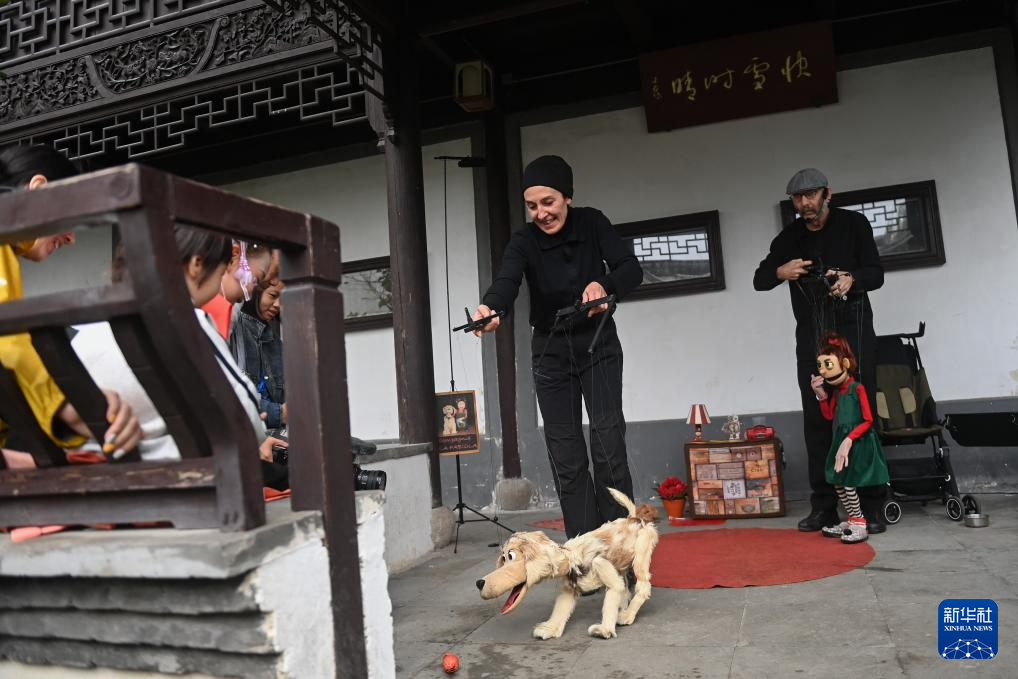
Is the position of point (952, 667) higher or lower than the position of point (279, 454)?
lower

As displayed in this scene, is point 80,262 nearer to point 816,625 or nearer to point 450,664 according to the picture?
point 450,664

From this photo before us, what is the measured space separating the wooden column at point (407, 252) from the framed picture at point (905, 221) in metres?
3.19

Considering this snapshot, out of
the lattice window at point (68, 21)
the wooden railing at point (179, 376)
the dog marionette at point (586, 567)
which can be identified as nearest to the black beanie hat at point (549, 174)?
the dog marionette at point (586, 567)

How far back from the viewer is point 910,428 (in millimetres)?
4938

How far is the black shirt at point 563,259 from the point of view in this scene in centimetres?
349

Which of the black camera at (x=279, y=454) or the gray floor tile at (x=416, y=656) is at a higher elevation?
the black camera at (x=279, y=454)

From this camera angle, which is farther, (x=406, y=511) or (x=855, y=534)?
(x=406, y=511)

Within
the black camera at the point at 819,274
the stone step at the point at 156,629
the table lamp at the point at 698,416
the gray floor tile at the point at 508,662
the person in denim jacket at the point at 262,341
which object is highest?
the black camera at the point at 819,274

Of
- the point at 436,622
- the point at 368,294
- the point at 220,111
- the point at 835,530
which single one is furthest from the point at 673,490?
the point at 220,111

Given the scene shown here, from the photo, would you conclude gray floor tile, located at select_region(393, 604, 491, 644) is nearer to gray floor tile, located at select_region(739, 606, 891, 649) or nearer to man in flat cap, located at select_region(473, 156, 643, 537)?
man in flat cap, located at select_region(473, 156, 643, 537)

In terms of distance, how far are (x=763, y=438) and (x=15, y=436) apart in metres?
4.61

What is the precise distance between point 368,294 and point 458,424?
2.41m

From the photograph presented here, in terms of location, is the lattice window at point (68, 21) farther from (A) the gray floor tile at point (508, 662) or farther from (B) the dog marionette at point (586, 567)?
(A) the gray floor tile at point (508, 662)

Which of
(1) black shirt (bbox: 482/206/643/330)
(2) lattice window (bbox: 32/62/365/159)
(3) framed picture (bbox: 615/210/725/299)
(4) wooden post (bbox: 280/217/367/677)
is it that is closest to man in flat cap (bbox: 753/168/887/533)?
(1) black shirt (bbox: 482/206/643/330)
